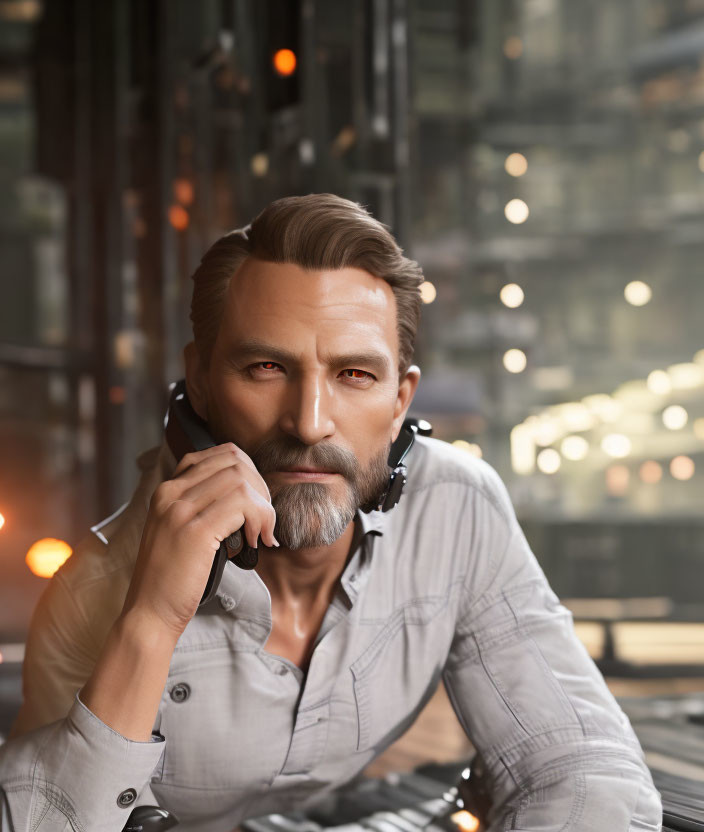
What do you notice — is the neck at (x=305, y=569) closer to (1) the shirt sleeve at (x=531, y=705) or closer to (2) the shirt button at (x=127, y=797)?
(1) the shirt sleeve at (x=531, y=705)

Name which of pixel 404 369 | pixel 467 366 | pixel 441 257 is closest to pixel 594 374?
pixel 467 366

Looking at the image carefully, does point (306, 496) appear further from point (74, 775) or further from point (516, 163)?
point (516, 163)

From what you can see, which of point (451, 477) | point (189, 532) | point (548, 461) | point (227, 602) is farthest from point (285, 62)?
point (548, 461)

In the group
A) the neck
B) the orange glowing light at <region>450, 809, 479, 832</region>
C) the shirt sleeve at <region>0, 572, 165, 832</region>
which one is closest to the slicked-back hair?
the neck

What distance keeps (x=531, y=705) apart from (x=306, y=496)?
42cm

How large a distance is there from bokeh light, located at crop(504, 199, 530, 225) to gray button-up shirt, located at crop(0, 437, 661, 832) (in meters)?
3.65

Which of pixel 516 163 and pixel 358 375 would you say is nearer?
pixel 358 375

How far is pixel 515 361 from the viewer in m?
4.82

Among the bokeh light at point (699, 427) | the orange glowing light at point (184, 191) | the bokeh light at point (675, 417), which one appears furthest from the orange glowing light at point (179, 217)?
the bokeh light at point (699, 427)

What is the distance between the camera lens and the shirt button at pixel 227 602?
1199 mm

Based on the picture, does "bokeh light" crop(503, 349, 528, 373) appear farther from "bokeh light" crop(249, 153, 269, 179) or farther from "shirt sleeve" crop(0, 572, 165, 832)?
"shirt sleeve" crop(0, 572, 165, 832)

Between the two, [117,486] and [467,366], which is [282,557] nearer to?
[467,366]

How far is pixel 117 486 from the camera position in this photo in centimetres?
505

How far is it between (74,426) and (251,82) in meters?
2.96
